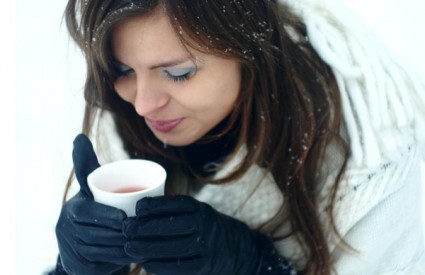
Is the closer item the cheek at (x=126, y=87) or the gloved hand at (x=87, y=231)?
the gloved hand at (x=87, y=231)

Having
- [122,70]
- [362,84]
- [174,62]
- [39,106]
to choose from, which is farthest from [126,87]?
[39,106]

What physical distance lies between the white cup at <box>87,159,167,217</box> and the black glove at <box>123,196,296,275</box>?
0.02 m

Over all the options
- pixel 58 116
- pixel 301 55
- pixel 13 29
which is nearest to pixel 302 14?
pixel 301 55

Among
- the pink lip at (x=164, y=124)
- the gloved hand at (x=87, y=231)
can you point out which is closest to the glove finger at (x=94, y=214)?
the gloved hand at (x=87, y=231)

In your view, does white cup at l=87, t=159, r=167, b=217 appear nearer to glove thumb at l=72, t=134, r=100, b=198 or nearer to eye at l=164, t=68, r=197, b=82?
glove thumb at l=72, t=134, r=100, b=198

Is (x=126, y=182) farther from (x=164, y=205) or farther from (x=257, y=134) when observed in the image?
(x=257, y=134)

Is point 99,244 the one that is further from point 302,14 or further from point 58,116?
point 58,116

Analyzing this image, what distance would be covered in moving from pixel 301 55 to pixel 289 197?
288mm

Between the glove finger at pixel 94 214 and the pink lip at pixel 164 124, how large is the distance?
0.71 ft

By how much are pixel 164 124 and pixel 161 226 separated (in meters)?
0.23

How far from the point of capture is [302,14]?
109cm

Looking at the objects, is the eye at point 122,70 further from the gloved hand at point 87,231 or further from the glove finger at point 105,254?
the glove finger at point 105,254

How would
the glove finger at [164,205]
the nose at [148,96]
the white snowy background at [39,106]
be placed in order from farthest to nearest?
1. the white snowy background at [39,106]
2. the nose at [148,96]
3. the glove finger at [164,205]

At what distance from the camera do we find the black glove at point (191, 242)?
93 centimetres
